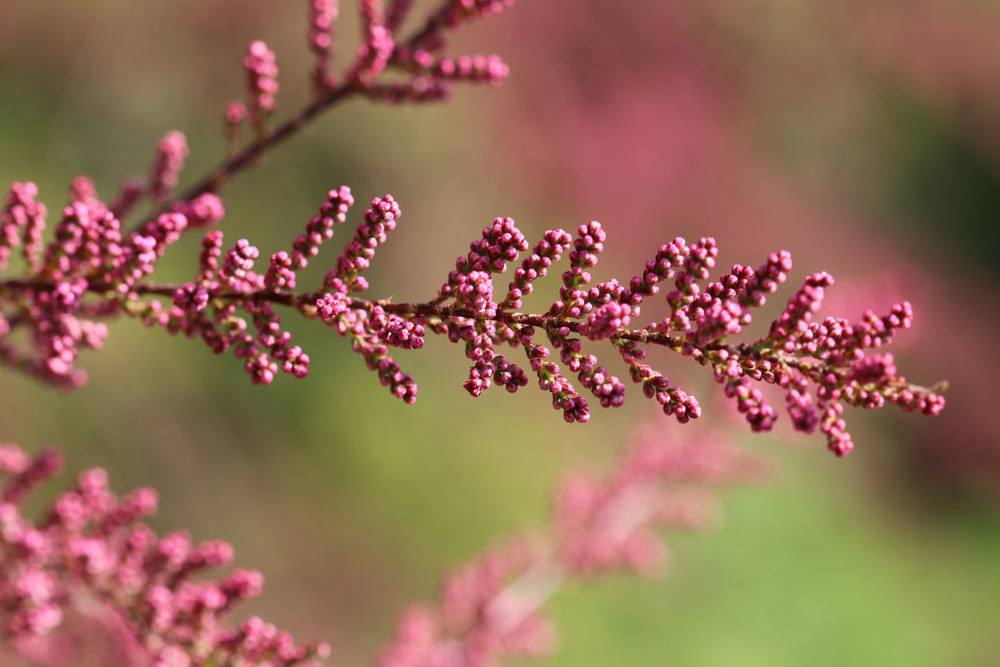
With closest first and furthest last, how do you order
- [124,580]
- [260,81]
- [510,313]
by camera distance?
[510,313] < [124,580] < [260,81]

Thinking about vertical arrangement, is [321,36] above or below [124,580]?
above

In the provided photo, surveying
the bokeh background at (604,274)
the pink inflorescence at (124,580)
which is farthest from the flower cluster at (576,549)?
the pink inflorescence at (124,580)

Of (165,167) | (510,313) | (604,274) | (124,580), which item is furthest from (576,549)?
(604,274)

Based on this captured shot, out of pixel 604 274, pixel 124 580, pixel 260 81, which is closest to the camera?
pixel 124 580

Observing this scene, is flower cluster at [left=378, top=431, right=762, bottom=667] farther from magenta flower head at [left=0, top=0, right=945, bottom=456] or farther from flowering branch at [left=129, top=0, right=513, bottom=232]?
magenta flower head at [left=0, top=0, right=945, bottom=456]

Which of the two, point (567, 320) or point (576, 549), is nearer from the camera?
point (567, 320)

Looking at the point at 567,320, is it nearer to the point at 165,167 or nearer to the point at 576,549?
the point at 165,167

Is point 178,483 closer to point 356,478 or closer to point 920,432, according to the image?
point 356,478

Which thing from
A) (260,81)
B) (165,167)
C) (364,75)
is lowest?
(165,167)
